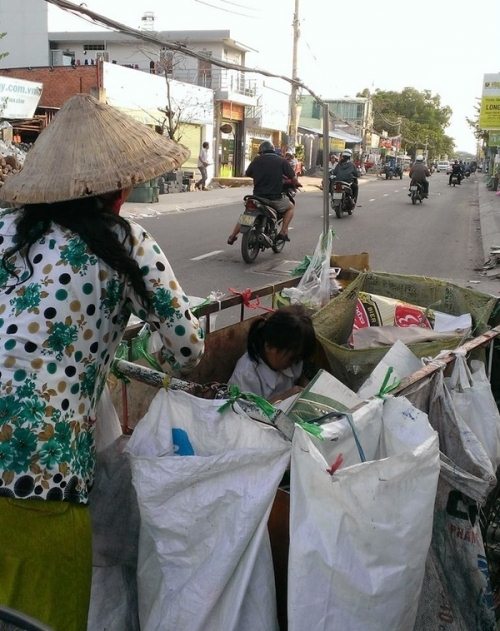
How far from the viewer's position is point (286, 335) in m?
2.60

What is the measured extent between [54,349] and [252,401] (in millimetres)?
515

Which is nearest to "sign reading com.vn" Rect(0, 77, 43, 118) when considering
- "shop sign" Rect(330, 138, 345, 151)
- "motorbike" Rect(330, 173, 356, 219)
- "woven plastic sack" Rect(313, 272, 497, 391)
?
"motorbike" Rect(330, 173, 356, 219)

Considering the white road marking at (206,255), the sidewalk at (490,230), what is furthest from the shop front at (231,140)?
the white road marking at (206,255)

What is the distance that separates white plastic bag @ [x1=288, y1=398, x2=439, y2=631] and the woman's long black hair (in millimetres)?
543

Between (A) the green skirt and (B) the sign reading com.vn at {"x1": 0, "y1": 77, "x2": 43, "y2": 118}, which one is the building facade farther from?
(A) the green skirt

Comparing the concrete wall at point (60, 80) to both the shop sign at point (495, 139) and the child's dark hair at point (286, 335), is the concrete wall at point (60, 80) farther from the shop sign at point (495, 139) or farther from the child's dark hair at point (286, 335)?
the shop sign at point (495, 139)

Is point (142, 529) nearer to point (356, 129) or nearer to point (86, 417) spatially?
point (86, 417)

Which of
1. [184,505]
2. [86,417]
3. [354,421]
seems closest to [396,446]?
[354,421]

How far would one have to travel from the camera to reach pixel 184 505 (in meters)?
1.57

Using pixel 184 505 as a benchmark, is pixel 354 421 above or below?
above

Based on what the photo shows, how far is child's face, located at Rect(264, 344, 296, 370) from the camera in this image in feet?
8.57

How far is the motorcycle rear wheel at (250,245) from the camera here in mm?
8867

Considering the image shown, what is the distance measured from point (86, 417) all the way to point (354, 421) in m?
0.66

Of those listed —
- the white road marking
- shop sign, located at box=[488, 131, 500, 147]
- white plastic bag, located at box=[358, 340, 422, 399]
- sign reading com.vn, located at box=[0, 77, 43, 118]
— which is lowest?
the white road marking
